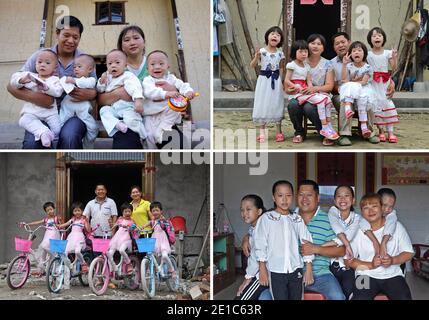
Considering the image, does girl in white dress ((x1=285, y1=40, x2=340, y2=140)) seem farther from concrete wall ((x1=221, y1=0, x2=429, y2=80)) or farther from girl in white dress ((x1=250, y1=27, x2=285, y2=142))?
concrete wall ((x1=221, y1=0, x2=429, y2=80))

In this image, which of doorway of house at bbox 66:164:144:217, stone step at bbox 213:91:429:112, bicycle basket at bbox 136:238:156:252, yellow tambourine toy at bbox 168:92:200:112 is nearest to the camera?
yellow tambourine toy at bbox 168:92:200:112

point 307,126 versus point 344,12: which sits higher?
point 344,12

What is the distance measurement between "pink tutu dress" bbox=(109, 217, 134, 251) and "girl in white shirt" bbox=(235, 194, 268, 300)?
34.4 inches

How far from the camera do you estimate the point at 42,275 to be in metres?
5.39

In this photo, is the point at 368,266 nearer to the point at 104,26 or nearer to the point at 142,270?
the point at 142,270

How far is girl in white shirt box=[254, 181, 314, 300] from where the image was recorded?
16.4 feet

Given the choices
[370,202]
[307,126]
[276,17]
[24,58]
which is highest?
[276,17]

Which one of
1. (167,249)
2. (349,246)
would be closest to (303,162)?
(349,246)

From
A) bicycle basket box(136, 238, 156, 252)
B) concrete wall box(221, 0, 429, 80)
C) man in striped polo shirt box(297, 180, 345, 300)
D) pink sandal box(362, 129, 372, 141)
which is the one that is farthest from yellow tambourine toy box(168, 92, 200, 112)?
concrete wall box(221, 0, 429, 80)

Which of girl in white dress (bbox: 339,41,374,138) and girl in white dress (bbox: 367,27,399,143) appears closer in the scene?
girl in white dress (bbox: 339,41,374,138)

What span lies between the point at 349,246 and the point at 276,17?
263cm

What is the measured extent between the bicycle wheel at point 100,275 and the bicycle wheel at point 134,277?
0.51 ft

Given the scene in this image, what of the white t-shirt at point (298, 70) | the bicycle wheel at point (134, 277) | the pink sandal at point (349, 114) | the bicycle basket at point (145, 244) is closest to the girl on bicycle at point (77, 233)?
the bicycle wheel at point (134, 277)
